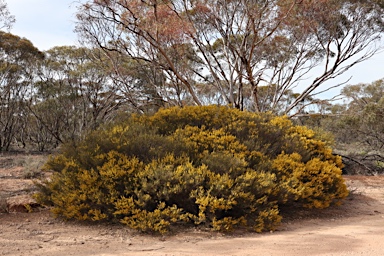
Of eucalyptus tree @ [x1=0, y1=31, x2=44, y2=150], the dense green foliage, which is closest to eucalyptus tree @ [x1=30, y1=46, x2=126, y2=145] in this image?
eucalyptus tree @ [x1=0, y1=31, x2=44, y2=150]

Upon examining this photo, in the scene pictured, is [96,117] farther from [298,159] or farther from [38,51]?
[298,159]

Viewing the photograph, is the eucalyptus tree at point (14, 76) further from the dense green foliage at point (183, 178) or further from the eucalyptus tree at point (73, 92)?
the dense green foliage at point (183, 178)

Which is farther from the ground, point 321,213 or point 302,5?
point 302,5

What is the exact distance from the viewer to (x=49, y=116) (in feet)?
101

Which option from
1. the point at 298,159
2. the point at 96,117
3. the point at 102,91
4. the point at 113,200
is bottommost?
the point at 113,200

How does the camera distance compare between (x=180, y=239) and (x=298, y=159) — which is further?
(x=298, y=159)

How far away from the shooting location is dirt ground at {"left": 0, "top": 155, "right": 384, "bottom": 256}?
4551mm

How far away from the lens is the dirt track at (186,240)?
455 centimetres

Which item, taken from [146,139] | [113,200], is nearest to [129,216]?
[113,200]

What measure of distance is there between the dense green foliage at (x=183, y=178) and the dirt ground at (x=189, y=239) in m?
0.21

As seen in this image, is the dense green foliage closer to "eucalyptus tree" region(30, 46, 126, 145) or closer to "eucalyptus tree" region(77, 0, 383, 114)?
"eucalyptus tree" region(77, 0, 383, 114)

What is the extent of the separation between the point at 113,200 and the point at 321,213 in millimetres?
4077

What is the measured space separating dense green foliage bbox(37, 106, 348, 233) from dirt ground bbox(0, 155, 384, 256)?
211mm

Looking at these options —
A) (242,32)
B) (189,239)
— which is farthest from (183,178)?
(242,32)
